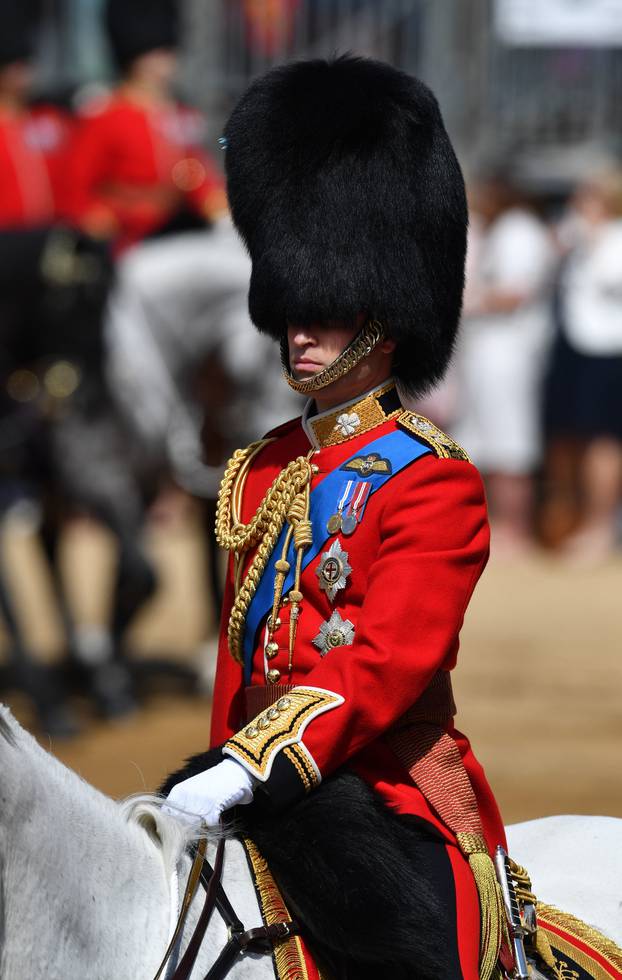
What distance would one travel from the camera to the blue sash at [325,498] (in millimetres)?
2254

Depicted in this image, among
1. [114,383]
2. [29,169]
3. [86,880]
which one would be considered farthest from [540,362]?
[86,880]

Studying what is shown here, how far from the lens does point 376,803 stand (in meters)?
2.16

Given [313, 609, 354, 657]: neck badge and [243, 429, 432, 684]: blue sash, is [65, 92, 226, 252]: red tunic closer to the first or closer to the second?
[243, 429, 432, 684]: blue sash

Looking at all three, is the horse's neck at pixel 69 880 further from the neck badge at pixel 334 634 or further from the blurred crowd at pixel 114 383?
the blurred crowd at pixel 114 383

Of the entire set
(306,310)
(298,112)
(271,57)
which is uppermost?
(298,112)

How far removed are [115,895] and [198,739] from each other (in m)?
4.49

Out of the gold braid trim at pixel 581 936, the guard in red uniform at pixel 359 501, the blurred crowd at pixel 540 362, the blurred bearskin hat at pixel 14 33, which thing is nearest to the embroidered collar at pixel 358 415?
the guard in red uniform at pixel 359 501

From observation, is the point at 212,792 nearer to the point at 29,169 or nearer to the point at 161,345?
the point at 161,345

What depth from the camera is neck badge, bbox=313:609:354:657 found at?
2215 millimetres

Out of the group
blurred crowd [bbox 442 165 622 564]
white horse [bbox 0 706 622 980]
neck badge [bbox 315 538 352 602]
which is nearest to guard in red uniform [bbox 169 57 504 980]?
neck badge [bbox 315 538 352 602]

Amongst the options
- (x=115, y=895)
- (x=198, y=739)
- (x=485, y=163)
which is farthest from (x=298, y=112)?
(x=485, y=163)

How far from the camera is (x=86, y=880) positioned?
1.95 meters

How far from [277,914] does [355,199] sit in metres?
0.96

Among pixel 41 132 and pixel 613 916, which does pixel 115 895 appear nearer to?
pixel 613 916
